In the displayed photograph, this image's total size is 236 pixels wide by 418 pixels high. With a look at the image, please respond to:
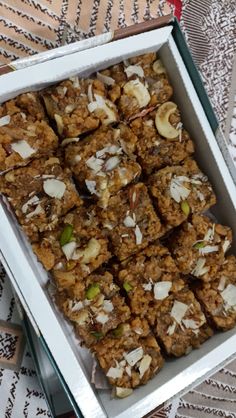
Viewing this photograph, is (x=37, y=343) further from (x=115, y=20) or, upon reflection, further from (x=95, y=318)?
(x=115, y=20)

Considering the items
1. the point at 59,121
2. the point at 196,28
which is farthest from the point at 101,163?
the point at 196,28

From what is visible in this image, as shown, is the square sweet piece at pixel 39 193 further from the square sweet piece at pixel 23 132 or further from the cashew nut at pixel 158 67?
the cashew nut at pixel 158 67

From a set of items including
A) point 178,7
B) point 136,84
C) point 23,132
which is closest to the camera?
point 23,132

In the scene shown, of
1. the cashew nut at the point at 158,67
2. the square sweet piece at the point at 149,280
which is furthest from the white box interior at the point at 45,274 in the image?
the square sweet piece at the point at 149,280

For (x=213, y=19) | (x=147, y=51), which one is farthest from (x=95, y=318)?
(x=213, y=19)

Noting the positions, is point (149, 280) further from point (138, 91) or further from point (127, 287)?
point (138, 91)

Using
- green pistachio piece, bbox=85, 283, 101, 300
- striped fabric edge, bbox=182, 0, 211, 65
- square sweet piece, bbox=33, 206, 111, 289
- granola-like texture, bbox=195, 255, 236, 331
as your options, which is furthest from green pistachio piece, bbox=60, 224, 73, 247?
striped fabric edge, bbox=182, 0, 211, 65
